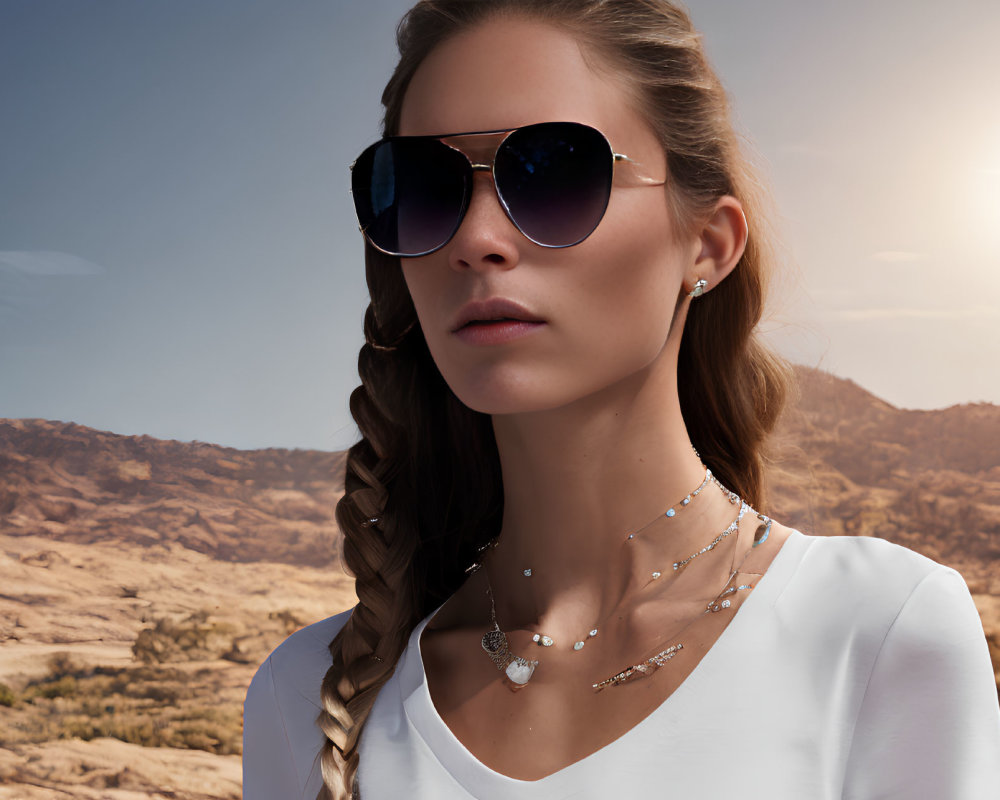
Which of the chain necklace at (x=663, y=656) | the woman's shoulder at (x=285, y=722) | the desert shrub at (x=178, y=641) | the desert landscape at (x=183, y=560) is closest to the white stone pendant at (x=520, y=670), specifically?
the chain necklace at (x=663, y=656)

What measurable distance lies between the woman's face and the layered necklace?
0.29 metres

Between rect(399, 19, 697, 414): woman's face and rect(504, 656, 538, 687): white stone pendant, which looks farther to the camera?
rect(504, 656, 538, 687): white stone pendant

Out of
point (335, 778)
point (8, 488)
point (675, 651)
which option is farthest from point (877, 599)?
point (8, 488)

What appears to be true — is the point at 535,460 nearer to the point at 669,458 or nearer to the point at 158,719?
the point at 669,458

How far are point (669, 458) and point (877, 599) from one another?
1.25 feet

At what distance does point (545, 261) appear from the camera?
1241 millimetres

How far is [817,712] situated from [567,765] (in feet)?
1.15

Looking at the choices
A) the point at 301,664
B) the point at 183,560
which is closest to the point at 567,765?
the point at 301,664

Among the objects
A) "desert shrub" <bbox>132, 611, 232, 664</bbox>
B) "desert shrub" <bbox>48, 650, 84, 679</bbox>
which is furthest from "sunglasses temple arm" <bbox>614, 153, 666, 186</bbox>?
"desert shrub" <bbox>48, 650, 84, 679</bbox>

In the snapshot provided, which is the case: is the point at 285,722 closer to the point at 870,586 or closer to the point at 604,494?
the point at 604,494

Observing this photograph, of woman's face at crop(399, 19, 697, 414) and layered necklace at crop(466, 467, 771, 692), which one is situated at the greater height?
woman's face at crop(399, 19, 697, 414)

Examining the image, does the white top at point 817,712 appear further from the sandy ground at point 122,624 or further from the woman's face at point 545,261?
the sandy ground at point 122,624

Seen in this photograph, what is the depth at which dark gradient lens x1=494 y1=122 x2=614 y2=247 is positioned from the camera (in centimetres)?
123

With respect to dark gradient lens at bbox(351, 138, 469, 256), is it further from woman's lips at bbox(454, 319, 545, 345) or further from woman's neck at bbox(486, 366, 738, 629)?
woman's neck at bbox(486, 366, 738, 629)
